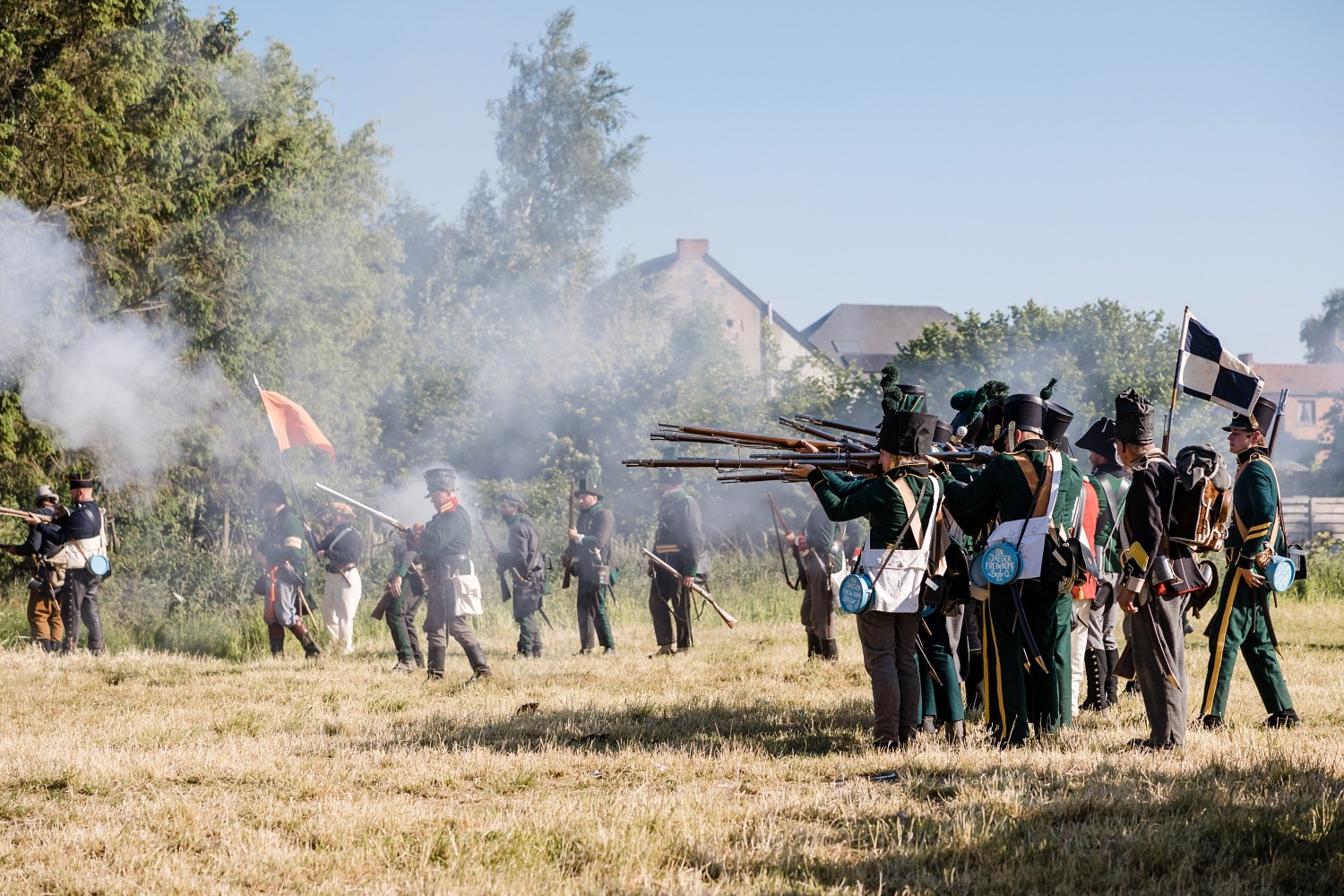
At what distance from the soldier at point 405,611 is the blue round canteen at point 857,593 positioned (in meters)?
6.41

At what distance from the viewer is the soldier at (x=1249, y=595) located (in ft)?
23.2

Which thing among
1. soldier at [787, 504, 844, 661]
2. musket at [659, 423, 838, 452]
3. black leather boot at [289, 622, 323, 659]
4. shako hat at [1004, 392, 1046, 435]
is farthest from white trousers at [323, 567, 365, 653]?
shako hat at [1004, 392, 1046, 435]

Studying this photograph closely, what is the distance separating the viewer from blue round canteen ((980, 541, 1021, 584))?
21.0 ft

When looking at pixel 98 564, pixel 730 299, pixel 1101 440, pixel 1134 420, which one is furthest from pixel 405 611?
pixel 730 299

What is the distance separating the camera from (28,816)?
5.55 metres

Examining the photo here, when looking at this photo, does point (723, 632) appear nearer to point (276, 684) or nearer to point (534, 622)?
point (534, 622)

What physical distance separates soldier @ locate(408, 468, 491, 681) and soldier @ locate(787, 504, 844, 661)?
287 cm

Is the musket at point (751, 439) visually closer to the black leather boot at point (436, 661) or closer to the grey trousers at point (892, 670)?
the grey trousers at point (892, 670)

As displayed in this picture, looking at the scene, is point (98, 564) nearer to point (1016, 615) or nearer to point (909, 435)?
point (909, 435)

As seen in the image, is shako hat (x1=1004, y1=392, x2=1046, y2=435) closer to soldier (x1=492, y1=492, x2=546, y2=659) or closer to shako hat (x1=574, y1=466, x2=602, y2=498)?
soldier (x1=492, y1=492, x2=546, y2=659)

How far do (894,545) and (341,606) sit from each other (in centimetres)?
860

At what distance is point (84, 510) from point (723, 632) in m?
6.87

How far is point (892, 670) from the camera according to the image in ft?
22.1

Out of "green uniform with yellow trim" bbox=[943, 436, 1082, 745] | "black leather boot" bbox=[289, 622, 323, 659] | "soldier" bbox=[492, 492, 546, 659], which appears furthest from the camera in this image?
"soldier" bbox=[492, 492, 546, 659]
